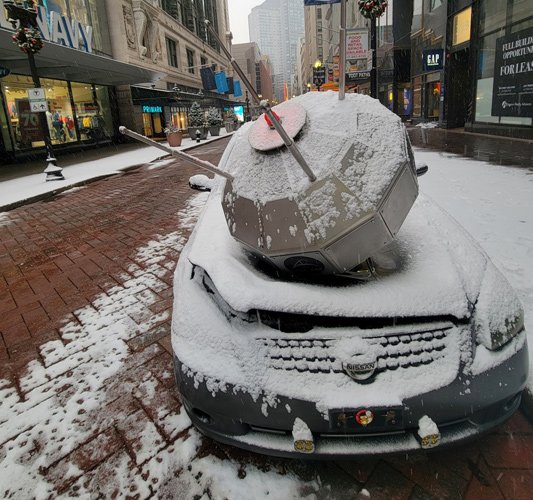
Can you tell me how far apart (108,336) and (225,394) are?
1879 millimetres

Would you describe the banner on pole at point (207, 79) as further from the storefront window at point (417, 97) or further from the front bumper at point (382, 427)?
the front bumper at point (382, 427)

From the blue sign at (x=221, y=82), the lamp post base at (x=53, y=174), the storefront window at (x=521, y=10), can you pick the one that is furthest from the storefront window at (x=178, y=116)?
the storefront window at (x=521, y=10)

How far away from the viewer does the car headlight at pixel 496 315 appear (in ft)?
5.31

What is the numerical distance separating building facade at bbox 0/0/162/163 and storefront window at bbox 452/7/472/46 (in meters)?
16.3

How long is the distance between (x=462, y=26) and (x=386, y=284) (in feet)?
71.7

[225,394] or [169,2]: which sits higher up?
[169,2]

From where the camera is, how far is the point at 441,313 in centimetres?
161

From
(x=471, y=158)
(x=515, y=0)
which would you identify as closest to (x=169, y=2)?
(x=515, y=0)

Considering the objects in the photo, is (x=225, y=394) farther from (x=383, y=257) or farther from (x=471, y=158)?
(x=471, y=158)

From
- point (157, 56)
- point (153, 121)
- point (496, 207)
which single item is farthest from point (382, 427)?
point (157, 56)

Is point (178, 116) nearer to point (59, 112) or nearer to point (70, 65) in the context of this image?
point (59, 112)

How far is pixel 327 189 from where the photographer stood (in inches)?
68.5

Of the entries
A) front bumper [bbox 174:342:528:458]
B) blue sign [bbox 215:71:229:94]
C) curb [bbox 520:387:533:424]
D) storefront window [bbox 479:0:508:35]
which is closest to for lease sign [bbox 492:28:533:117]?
storefront window [bbox 479:0:508:35]

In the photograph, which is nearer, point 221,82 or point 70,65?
point 70,65
